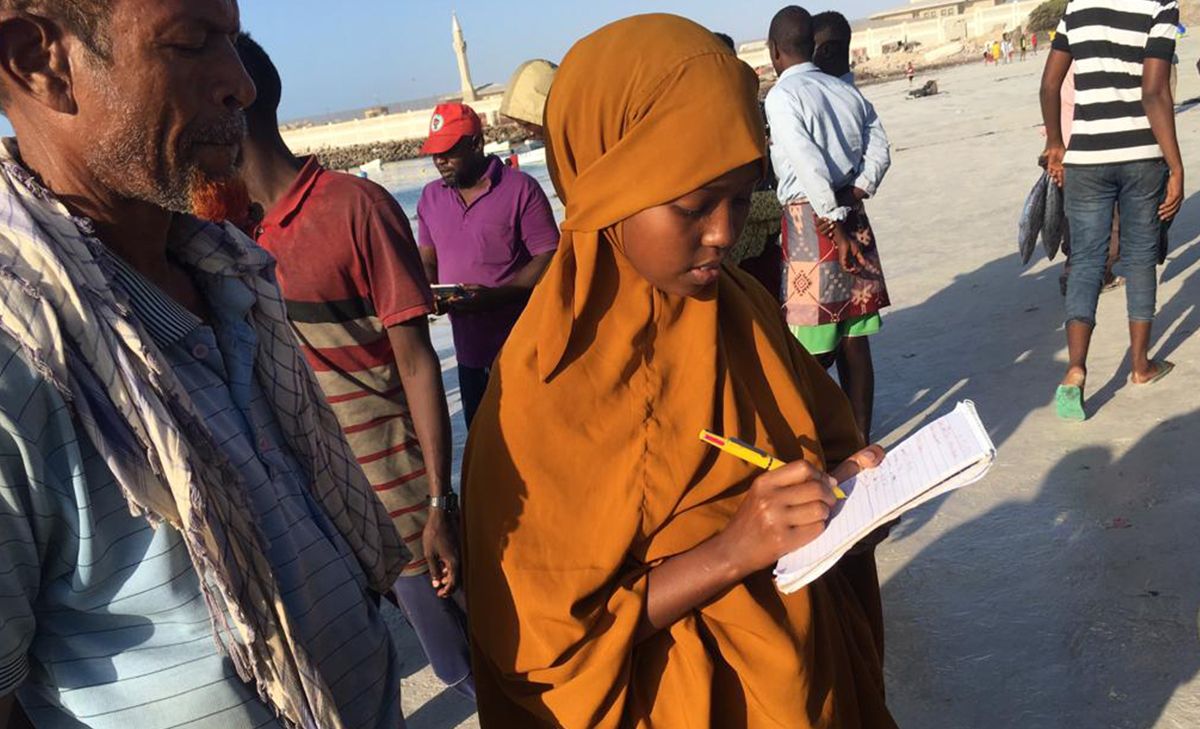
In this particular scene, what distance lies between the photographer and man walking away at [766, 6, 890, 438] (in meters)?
3.90

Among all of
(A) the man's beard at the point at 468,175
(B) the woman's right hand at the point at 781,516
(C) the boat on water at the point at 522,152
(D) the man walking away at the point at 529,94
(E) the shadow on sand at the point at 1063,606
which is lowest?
(C) the boat on water at the point at 522,152

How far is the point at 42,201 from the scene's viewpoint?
1.11 meters

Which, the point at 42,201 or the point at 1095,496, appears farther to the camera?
the point at 1095,496

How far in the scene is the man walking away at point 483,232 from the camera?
355 centimetres

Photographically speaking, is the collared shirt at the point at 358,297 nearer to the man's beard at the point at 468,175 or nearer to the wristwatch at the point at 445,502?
the wristwatch at the point at 445,502

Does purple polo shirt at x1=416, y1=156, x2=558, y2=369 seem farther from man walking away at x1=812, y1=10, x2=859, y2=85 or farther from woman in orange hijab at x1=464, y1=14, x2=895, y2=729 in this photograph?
woman in orange hijab at x1=464, y1=14, x2=895, y2=729

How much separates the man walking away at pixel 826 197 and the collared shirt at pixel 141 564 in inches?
116

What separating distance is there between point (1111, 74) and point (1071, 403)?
1.47 meters

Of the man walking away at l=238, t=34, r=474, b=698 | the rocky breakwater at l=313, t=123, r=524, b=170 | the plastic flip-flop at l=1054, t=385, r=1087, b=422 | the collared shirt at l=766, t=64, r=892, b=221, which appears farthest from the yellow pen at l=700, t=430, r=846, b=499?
the rocky breakwater at l=313, t=123, r=524, b=170

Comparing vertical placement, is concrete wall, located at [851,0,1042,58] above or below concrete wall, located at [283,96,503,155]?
above

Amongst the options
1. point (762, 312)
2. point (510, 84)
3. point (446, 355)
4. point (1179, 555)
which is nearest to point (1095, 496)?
point (1179, 555)

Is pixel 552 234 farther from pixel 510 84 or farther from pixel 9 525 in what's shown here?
pixel 9 525

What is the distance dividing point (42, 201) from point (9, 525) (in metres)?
0.41

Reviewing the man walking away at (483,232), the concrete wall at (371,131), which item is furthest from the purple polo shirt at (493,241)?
the concrete wall at (371,131)
